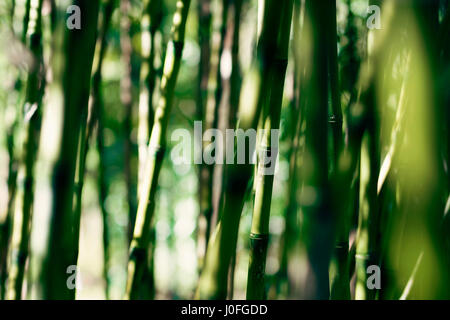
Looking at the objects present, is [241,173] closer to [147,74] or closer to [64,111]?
[64,111]

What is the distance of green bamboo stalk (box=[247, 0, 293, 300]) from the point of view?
0.45m

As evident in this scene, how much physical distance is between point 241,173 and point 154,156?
0.44ft

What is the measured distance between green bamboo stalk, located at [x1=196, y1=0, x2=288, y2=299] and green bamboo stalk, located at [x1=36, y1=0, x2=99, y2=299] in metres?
0.14

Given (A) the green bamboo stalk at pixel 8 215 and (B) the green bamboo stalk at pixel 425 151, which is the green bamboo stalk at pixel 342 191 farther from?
(A) the green bamboo stalk at pixel 8 215

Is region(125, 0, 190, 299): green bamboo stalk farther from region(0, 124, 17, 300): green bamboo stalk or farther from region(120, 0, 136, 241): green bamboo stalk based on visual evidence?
region(120, 0, 136, 241): green bamboo stalk

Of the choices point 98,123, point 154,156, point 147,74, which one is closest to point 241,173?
point 154,156

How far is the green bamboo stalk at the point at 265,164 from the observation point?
0.45m

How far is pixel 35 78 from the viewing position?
650mm

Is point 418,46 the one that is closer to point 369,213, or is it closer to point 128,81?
point 369,213

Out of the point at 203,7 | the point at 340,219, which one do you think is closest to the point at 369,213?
the point at 340,219

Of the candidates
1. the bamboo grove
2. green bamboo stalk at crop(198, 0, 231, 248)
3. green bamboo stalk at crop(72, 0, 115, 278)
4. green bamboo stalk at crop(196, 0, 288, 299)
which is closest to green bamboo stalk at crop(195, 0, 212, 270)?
green bamboo stalk at crop(198, 0, 231, 248)

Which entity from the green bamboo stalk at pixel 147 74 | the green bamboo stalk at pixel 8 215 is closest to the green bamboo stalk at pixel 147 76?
the green bamboo stalk at pixel 147 74

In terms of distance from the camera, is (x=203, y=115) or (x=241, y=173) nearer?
(x=241, y=173)

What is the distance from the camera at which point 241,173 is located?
44cm
